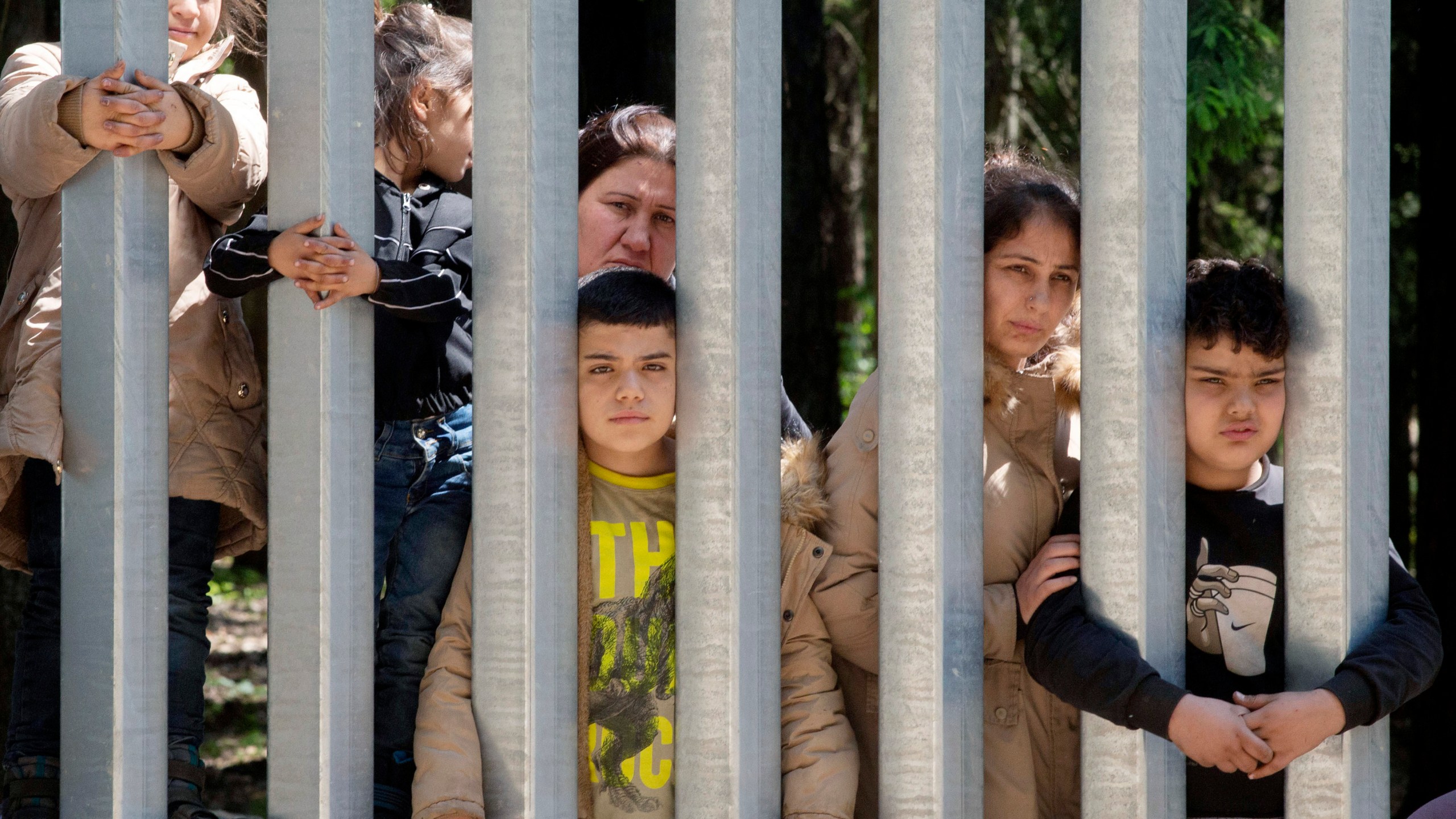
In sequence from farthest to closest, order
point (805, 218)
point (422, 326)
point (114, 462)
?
point (805, 218) → point (422, 326) → point (114, 462)

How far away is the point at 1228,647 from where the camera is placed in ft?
8.20

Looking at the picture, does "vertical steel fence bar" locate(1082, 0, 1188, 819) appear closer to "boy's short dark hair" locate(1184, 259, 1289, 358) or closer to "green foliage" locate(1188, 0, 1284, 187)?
"boy's short dark hair" locate(1184, 259, 1289, 358)

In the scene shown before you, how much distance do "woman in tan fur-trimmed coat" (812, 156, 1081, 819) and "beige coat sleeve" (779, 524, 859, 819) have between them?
6 centimetres

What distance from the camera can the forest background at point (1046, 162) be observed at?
16.9 ft

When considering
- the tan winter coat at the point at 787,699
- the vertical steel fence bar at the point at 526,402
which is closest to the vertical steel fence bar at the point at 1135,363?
the tan winter coat at the point at 787,699

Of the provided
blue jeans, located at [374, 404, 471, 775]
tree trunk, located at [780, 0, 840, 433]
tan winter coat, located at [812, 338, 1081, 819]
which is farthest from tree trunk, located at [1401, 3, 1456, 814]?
blue jeans, located at [374, 404, 471, 775]

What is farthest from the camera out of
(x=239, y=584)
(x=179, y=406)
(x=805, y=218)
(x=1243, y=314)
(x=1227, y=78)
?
(x=239, y=584)

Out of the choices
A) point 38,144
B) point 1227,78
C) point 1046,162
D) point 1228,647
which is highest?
point 1227,78

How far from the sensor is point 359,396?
90.7 inches

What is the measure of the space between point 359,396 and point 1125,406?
1.27 meters

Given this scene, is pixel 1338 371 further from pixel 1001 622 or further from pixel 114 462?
pixel 114 462

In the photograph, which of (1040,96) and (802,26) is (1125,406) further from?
(1040,96)

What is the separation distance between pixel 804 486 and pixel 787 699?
0.39m

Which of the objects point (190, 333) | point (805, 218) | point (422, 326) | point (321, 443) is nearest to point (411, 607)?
point (321, 443)
